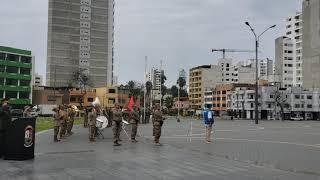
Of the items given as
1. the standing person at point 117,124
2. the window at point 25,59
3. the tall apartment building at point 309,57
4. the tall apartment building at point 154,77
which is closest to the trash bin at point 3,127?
the standing person at point 117,124

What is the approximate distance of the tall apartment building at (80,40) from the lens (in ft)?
491

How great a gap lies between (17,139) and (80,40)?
145492 mm

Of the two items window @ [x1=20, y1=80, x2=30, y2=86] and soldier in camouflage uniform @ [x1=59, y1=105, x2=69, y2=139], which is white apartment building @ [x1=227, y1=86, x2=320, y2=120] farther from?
soldier in camouflage uniform @ [x1=59, y1=105, x2=69, y2=139]

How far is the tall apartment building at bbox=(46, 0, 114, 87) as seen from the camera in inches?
5896

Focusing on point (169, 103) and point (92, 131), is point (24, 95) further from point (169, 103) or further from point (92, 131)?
point (92, 131)

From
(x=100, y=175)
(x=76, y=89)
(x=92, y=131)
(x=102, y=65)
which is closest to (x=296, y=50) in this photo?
(x=102, y=65)

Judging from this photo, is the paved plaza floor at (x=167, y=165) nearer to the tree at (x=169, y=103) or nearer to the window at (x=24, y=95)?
the window at (x=24, y=95)

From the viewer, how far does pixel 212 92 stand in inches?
6678

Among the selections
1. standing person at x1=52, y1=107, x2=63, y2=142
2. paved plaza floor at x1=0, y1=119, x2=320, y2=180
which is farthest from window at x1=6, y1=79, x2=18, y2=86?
paved plaza floor at x1=0, y1=119, x2=320, y2=180

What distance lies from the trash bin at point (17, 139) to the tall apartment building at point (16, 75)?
98618 mm

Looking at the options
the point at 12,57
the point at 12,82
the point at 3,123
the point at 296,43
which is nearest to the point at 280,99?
the point at 296,43

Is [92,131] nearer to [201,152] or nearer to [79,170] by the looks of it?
[201,152]

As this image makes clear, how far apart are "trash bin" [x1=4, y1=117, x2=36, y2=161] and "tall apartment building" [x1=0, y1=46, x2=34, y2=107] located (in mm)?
98618

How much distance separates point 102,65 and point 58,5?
23589mm
